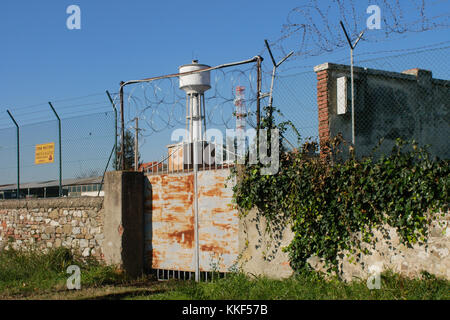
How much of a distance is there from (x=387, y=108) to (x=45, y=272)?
28.8 ft

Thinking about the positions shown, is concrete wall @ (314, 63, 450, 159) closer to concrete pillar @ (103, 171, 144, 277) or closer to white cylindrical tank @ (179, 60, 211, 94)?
white cylindrical tank @ (179, 60, 211, 94)

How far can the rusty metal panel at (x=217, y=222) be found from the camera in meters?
8.27

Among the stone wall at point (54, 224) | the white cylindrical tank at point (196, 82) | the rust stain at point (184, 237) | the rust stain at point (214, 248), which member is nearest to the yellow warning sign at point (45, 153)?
the stone wall at point (54, 224)

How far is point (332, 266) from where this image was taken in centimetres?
690

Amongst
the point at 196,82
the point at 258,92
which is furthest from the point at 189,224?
the point at 196,82

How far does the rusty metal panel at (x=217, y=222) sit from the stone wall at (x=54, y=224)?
236 centimetres

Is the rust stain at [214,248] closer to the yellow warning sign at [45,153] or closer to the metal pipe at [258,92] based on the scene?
the metal pipe at [258,92]

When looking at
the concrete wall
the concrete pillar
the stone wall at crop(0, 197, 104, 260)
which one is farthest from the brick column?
the stone wall at crop(0, 197, 104, 260)

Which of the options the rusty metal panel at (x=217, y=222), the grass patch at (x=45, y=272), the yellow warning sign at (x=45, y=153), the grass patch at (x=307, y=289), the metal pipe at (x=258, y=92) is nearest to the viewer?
the grass patch at (x=307, y=289)

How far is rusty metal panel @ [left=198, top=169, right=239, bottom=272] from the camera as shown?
8.27 meters

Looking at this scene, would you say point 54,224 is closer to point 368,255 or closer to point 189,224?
point 189,224
